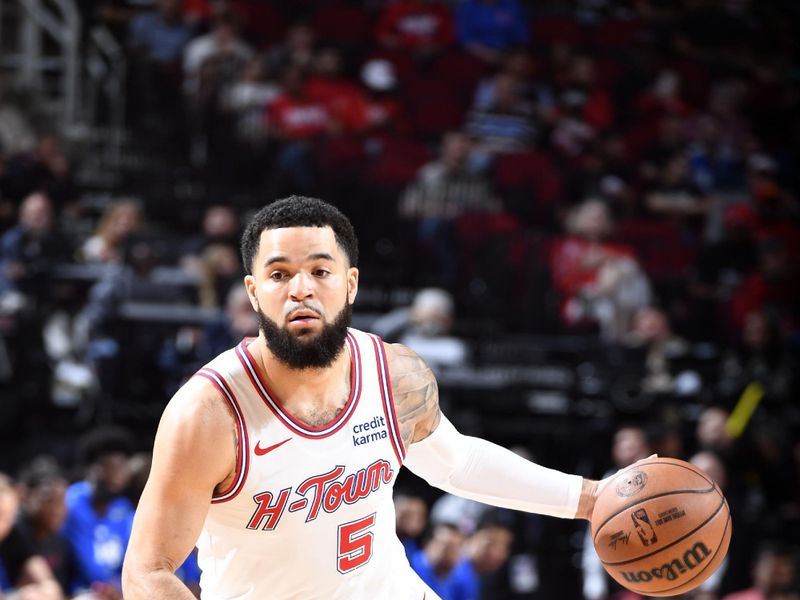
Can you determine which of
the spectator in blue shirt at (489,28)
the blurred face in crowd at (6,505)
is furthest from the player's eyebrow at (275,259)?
the spectator in blue shirt at (489,28)

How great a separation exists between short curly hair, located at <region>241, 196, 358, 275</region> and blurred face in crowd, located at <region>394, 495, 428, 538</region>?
4182mm

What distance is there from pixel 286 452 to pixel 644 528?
1.07 meters

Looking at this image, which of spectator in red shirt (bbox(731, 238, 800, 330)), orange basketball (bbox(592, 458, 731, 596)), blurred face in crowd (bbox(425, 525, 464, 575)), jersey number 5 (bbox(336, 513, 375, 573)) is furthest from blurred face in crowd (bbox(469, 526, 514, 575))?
jersey number 5 (bbox(336, 513, 375, 573))

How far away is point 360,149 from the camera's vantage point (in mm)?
10992

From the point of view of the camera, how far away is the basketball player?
3.19 m

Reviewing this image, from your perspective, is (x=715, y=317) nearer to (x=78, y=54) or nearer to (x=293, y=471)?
(x=78, y=54)

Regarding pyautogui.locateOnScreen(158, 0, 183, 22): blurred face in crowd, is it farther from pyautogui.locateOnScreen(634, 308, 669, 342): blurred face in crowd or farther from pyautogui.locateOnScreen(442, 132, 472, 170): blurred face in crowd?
pyautogui.locateOnScreen(634, 308, 669, 342): blurred face in crowd

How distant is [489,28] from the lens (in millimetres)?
12383

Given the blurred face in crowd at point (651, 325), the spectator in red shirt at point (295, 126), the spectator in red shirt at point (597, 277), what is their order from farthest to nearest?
1. the spectator in red shirt at point (295, 126)
2. the spectator in red shirt at point (597, 277)
3. the blurred face in crowd at point (651, 325)

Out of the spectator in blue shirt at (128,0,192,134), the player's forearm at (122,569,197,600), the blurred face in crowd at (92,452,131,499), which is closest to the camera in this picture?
the player's forearm at (122,569,197,600)

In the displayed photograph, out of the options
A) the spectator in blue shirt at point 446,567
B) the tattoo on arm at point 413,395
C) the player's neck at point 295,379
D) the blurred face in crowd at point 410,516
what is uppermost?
the player's neck at point 295,379

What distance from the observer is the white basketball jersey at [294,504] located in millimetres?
3354

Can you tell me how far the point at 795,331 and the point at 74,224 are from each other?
5815mm

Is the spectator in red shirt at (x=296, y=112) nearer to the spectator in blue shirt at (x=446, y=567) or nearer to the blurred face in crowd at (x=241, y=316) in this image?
the blurred face in crowd at (x=241, y=316)
